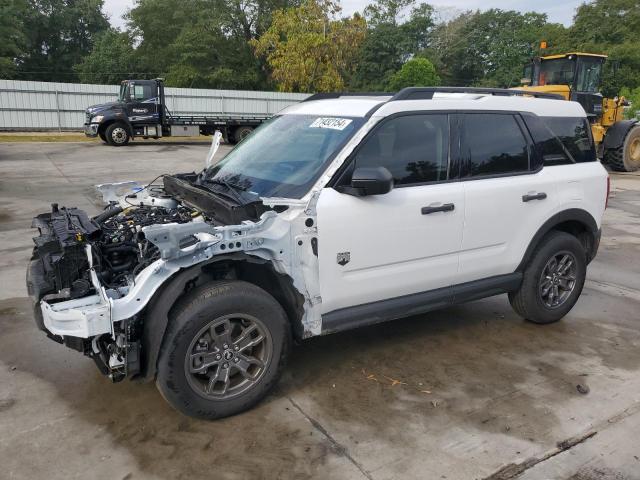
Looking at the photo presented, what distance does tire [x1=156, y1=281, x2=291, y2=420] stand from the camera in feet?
10.1

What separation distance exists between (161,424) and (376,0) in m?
59.9

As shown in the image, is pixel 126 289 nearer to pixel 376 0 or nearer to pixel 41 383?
pixel 41 383

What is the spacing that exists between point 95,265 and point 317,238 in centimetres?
132

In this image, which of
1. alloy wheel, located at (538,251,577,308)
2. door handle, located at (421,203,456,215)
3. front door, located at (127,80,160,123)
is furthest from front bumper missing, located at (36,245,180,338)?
front door, located at (127,80,160,123)

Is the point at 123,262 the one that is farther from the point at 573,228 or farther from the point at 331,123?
the point at 573,228

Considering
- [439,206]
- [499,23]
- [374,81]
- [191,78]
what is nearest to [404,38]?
[374,81]

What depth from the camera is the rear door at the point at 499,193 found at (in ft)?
13.5

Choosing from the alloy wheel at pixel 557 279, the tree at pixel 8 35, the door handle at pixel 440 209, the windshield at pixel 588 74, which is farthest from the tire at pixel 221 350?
the tree at pixel 8 35

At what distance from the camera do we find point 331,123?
3.92 meters

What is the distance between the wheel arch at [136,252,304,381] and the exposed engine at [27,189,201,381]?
86 millimetres

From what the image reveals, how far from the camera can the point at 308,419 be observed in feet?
11.1

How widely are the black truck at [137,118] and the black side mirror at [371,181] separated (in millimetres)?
19475

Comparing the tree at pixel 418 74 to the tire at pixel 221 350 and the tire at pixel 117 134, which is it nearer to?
the tire at pixel 117 134

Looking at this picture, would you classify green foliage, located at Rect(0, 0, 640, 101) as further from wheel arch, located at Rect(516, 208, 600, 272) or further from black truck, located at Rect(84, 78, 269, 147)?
wheel arch, located at Rect(516, 208, 600, 272)
